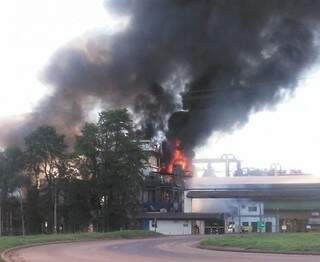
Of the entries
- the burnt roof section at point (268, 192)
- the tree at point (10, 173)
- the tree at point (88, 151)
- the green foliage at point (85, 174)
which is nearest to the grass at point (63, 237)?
the green foliage at point (85, 174)

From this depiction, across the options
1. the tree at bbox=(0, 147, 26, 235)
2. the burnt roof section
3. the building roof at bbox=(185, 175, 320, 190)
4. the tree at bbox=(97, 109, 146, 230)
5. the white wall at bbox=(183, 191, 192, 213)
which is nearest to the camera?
the tree at bbox=(97, 109, 146, 230)

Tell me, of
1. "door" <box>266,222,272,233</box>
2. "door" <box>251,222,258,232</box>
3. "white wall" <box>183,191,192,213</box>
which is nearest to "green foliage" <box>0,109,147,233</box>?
"white wall" <box>183,191,192,213</box>

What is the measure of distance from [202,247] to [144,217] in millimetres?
51758

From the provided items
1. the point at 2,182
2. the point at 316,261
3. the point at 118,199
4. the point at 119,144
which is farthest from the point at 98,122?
the point at 316,261

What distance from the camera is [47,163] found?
8125 centimetres

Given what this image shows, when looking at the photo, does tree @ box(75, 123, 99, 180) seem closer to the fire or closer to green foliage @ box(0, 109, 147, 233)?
green foliage @ box(0, 109, 147, 233)

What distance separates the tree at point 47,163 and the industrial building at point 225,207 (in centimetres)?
1601

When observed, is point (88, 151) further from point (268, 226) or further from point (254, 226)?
point (268, 226)

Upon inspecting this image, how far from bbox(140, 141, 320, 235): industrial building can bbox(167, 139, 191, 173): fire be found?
133 cm

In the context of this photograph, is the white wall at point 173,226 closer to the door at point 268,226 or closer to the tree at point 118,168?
the door at point 268,226

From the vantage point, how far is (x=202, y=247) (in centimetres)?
3947

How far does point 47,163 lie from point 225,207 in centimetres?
3214

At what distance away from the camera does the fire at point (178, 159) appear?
280 feet

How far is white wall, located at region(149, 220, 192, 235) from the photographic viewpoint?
293 ft
